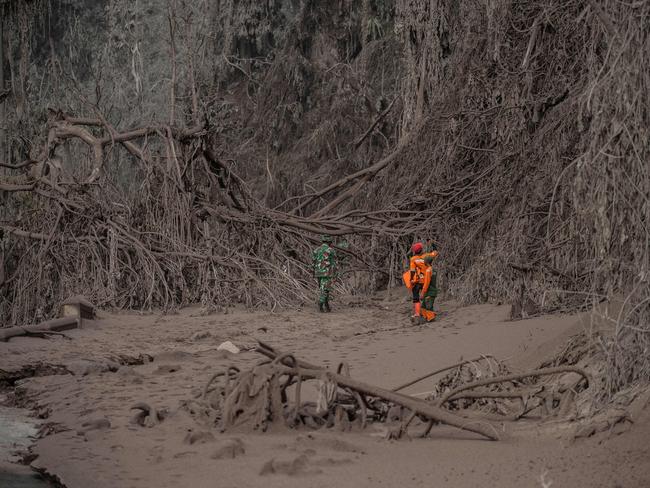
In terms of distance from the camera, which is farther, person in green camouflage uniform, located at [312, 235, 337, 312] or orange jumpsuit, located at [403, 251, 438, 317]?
person in green camouflage uniform, located at [312, 235, 337, 312]

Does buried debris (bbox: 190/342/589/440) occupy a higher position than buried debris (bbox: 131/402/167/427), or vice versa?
buried debris (bbox: 190/342/589/440)

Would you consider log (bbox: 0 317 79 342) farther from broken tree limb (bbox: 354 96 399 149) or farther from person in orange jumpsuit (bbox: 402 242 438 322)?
broken tree limb (bbox: 354 96 399 149)

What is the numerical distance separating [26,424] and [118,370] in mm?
1660

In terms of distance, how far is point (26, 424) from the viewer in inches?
285

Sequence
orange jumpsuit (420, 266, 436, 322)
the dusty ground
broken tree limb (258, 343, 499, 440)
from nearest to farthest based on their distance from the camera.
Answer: the dusty ground < broken tree limb (258, 343, 499, 440) < orange jumpsuit (420, 266, 436, 322)

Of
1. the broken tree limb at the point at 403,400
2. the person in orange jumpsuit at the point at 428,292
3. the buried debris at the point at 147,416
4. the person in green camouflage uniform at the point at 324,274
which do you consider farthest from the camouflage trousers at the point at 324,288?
the broken tree limb at the point at 403,400

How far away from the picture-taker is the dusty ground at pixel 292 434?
16.7 ft

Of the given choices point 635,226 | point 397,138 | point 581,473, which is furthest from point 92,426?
point 397,138

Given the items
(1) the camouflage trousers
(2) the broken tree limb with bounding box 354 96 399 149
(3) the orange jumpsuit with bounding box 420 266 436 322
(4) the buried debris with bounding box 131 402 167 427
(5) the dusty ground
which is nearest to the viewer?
(5) the dusty ground

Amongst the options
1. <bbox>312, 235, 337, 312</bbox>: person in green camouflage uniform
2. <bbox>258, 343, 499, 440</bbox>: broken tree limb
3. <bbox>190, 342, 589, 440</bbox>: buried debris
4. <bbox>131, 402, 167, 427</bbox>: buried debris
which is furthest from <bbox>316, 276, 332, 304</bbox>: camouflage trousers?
<bbox>258, 343, 499, 440</bbox>: broken tree limb

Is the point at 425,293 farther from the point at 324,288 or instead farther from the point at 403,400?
the point at 403,400

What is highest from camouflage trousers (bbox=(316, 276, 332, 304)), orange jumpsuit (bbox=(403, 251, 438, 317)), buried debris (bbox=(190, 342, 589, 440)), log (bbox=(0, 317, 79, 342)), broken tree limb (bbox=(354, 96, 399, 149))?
broken tree limb (bbox=(354, 96, 399, 149))

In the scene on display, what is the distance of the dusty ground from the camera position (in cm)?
509

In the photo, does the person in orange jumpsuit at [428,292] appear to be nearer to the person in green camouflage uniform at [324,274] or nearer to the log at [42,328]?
the person in green camouflage uniform at [324,274]
